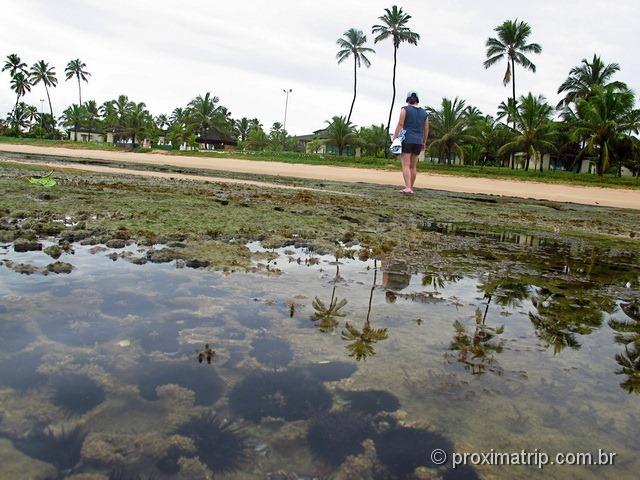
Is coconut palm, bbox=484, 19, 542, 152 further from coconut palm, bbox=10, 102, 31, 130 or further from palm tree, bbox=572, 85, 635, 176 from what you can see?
coconut palm, bbox=10, 102, 31, 130

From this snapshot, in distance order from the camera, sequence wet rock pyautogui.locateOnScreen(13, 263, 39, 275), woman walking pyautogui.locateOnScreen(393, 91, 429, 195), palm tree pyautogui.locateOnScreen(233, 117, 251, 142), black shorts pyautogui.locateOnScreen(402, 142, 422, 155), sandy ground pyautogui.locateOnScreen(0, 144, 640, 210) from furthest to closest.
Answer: palm tree pyautogui.locateOnScreen(233, 117, 251, 142)
sandy ground pyautogui.locateOnScreen(0, 144, 640, 210)
black shorts pyautogui.locateOnScreen(402, 142, 422, 155)
woman walking pyautogui.locateOnScreen(393, 91, 429, 195)
wet rock pyautogui.locateOnScreen(13, 263, 39, 275)

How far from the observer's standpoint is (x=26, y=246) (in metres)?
3.39

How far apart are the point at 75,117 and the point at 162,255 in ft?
275

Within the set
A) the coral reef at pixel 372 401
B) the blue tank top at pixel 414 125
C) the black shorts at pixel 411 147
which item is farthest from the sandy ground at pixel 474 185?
the coral reef at pixel 372 401

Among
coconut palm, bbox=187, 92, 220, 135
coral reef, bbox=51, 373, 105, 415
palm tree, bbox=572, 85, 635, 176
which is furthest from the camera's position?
coconut palm, bbox=187, 92, 220, 135

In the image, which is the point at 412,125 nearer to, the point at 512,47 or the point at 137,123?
the point at 512,47

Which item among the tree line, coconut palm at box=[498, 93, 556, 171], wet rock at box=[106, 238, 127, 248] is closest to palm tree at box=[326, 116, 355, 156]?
the tree line

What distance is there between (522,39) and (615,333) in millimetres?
48338

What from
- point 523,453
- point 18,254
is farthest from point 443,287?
point 18,254

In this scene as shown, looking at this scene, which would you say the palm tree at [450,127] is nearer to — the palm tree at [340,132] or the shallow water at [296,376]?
the palm tree at [340,132]

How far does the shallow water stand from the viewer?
1346 mm

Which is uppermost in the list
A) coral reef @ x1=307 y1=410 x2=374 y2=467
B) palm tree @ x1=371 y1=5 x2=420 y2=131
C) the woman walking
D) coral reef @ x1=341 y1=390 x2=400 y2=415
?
palm tree @ x1=371 y1=5 x2=420 y2=131

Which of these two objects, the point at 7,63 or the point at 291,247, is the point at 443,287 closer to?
the point at 291,247

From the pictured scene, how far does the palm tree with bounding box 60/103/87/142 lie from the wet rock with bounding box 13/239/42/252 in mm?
82910
